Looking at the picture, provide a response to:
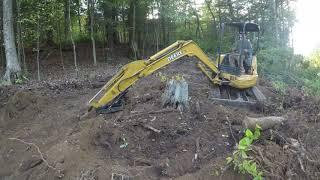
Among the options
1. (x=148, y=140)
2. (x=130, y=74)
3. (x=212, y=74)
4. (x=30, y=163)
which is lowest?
(x=30, y=163)

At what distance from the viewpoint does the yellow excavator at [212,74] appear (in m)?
8.59

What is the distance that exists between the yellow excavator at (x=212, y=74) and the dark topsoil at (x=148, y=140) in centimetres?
Answer: 32

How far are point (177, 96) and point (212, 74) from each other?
2366 millimetres

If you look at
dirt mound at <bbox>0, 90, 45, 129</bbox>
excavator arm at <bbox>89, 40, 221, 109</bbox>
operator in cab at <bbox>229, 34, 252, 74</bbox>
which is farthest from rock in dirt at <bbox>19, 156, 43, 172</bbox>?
operator in cab at <bbox>229, 34, 252, 74</bbox>

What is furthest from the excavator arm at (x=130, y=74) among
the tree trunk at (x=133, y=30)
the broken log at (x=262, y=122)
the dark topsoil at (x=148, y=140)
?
the tree trunk at (x=133, y=30)

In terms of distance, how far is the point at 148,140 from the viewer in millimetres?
7227

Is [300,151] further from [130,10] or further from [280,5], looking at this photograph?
[130,10]

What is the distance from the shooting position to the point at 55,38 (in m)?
24.6

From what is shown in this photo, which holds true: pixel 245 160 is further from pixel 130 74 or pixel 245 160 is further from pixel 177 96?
pixel 130 74

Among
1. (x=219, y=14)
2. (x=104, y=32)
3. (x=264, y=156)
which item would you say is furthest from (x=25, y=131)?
(x=219, y=14)

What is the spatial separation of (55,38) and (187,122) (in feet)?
61.6

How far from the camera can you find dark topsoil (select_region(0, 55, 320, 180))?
20.0 feet

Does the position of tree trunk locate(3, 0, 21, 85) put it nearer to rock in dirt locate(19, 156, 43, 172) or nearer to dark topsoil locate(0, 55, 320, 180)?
dark topsoil locate(0, 55, 320, 180)

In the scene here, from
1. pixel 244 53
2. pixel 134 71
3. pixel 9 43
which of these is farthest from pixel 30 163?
pixel 9 43
